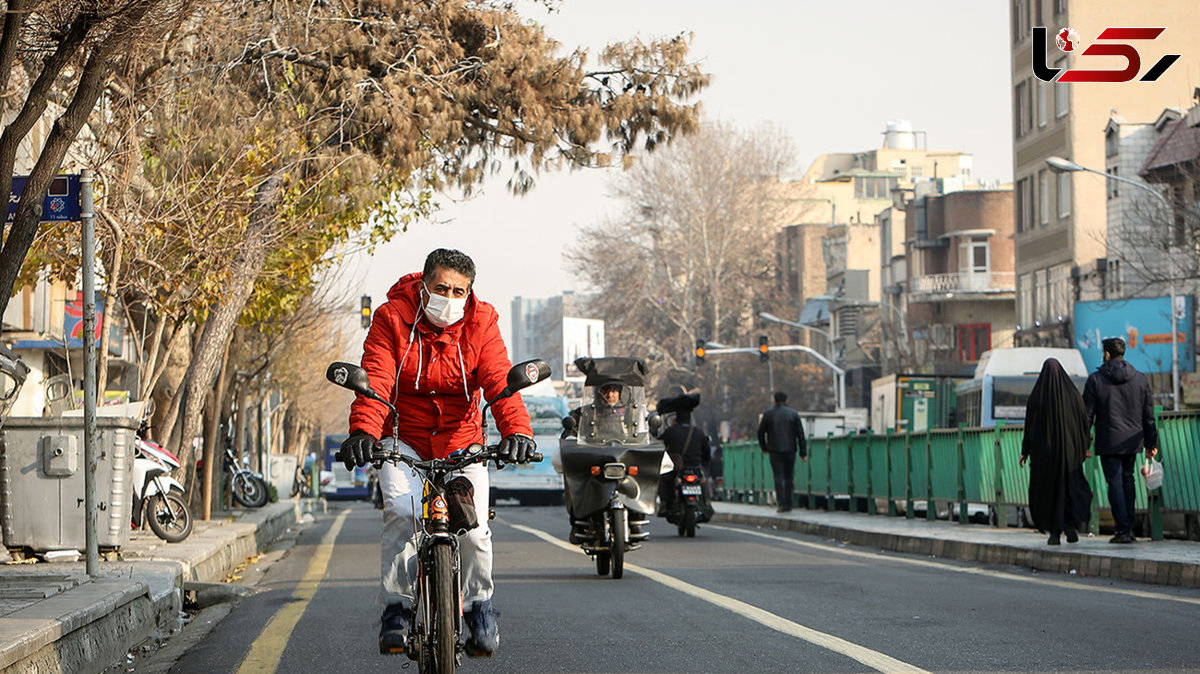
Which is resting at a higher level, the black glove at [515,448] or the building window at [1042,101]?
the building window at [1042,101]

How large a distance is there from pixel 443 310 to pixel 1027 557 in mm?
10626

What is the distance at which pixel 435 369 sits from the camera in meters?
7.04

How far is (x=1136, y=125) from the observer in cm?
5738

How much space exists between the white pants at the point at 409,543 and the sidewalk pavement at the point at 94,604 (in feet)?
5.20

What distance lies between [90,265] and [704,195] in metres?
62.4

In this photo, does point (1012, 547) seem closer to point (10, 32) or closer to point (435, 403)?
point (10, 32)

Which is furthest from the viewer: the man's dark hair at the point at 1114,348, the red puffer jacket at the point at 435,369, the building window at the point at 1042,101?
the building window at the point at 1042,101

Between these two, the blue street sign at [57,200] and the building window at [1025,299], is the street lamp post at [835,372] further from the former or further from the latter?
the blue street sign at [57,200]

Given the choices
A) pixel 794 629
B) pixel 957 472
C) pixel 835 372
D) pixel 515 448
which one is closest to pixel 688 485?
pixel 957 472

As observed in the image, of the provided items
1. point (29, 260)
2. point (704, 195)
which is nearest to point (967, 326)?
point (704, 195)

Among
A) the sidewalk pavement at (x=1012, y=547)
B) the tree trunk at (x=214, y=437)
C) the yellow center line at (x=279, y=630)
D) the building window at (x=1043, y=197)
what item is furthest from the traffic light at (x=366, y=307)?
the building window at (x=1043, y=197)

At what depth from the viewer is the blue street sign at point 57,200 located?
11531 millimetres

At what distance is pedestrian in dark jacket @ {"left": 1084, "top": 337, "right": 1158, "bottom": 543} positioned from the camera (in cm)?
1599

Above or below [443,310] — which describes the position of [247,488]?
below
